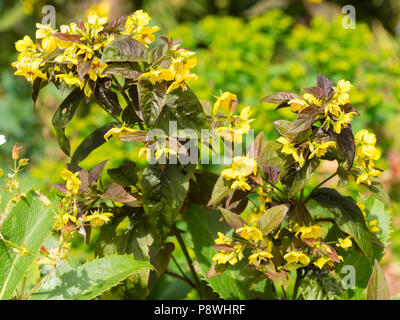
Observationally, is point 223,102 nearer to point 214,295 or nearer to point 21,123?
point 214,295

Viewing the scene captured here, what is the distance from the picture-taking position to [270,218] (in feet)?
2.22

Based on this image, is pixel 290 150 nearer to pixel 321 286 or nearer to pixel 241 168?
pixel 241 168

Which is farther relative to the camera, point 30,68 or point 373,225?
point 373,225

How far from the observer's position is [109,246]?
79 centimetres

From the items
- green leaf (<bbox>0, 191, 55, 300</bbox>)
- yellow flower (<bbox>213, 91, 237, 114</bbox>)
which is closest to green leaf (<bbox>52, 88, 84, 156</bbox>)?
green leaf (<bbox>0, 191, 55, 300</bbox>)

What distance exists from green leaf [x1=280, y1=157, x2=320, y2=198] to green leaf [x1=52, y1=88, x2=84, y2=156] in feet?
1.18

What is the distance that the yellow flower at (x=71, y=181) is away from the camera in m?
0.70

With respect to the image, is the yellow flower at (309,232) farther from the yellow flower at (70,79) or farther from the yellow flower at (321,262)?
the yellow flower at (70,79)

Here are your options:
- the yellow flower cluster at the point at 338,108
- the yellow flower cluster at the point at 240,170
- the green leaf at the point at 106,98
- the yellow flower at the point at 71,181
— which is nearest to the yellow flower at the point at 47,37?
the green leaf at the point at 106,98

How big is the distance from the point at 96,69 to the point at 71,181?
0.19 m

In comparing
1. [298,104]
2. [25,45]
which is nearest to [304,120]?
[298,104]

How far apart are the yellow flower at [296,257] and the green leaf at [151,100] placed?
11.9 inches
